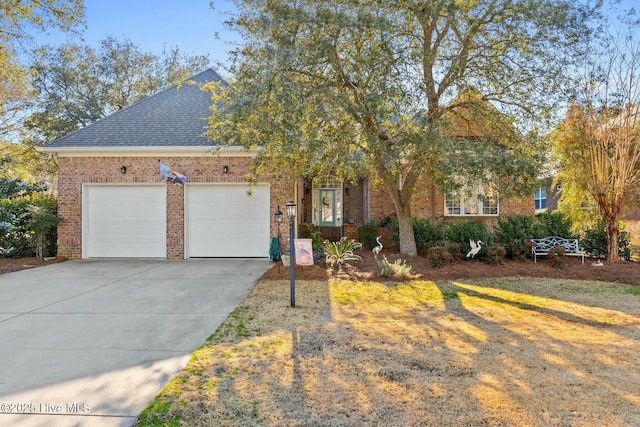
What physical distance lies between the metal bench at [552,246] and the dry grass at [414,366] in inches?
154

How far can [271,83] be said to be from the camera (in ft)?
23.1

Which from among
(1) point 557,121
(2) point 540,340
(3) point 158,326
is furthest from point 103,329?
(1) point 557,121

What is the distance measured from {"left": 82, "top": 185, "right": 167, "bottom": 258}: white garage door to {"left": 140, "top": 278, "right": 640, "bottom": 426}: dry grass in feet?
21.2

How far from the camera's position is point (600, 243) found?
11.0 meters

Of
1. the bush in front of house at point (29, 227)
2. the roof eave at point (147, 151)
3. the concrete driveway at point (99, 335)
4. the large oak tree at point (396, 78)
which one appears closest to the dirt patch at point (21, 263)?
the bush in front of house at point (29, 227)

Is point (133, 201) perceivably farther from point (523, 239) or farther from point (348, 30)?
point (523, 239)

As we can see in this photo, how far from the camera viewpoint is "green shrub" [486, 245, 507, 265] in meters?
9.62

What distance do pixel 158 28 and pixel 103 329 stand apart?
34.2ft

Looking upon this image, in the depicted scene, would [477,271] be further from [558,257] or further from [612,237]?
[612,237]

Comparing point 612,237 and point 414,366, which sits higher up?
point 612,237

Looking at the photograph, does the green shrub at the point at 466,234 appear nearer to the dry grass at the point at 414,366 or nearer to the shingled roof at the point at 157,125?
the dry grass at the point at 414,366

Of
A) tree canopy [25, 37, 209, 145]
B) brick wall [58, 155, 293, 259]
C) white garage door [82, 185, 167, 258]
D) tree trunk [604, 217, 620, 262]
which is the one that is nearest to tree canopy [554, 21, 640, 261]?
tree trunk [604, 217, 620, 262]

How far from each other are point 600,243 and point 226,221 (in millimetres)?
11185

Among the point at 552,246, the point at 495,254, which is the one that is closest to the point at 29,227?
the point at 495,254
